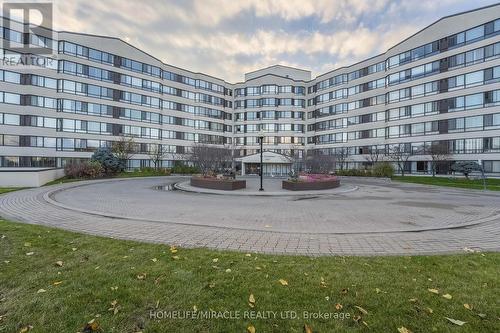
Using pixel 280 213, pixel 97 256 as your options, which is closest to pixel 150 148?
pixel 280 213

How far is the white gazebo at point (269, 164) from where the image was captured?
4988cm

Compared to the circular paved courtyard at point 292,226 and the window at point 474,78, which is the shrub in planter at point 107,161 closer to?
the circular paved courtyard at point 292,226

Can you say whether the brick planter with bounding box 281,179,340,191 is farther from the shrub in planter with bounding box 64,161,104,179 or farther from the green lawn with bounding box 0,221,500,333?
A: the shrub in planter with bounding box 64,161,104,179

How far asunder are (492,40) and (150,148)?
60205 millimetres

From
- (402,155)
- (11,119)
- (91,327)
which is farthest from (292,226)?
(11,119)

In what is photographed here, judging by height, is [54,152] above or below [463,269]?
above

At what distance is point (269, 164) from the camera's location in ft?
170

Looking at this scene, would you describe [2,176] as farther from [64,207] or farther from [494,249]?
[494,249]

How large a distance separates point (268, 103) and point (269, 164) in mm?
22901

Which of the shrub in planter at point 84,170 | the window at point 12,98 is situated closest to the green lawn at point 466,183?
the shrub in planter at point 84,170

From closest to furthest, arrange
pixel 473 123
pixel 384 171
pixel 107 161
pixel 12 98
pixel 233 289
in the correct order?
pixel 233 289
pixel 107 161
pixel 384 171
pixel 473 123
pixel 12 98

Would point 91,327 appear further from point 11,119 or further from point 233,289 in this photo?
point 11,119

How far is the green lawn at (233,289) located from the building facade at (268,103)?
123 feet

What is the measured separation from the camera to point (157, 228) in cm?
839
